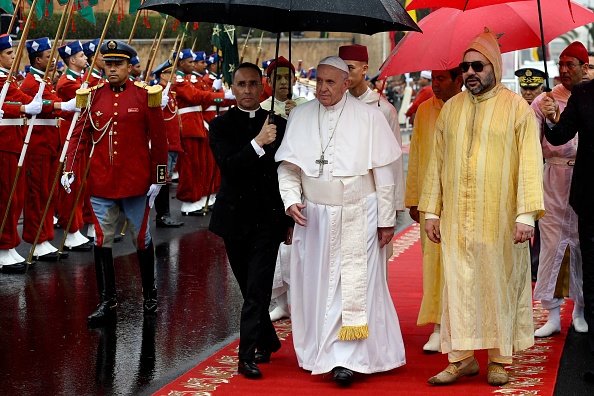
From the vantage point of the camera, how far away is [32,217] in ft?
36.0

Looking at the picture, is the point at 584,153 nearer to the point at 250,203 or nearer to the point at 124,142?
the point at 250,203

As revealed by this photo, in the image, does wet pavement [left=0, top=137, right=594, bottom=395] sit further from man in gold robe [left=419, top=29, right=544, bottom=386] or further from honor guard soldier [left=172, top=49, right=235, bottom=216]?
honor guard soldier [left=172, top=49, right=235, bottom=216]

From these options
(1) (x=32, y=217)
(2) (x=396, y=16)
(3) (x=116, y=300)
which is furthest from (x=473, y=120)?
(1) (x=32, y=217)

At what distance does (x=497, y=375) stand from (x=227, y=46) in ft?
23.8

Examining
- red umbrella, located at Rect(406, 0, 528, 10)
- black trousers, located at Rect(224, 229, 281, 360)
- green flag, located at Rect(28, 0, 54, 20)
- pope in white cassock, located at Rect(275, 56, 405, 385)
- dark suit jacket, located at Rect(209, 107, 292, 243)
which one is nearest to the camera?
pope in white cassock, located at Rect(275, 56, 405, 385)

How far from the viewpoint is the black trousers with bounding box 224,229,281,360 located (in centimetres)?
666

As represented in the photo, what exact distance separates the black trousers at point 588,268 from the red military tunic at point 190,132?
8233mm

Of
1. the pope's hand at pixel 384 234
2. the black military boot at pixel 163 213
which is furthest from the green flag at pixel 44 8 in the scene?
the pope's hand at pixel 384 234

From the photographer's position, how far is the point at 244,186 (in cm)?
681

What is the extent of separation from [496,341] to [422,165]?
1.50m

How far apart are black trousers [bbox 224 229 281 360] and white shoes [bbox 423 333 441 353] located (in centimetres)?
103

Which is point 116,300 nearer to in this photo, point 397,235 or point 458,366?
point 458,366

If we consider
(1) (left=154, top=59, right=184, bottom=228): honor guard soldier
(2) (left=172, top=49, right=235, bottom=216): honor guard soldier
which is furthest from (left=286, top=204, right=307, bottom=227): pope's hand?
(2) (left=172, top=49, right=235, bottom=216): honor guard soldier

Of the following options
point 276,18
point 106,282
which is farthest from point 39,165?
point 276,18
